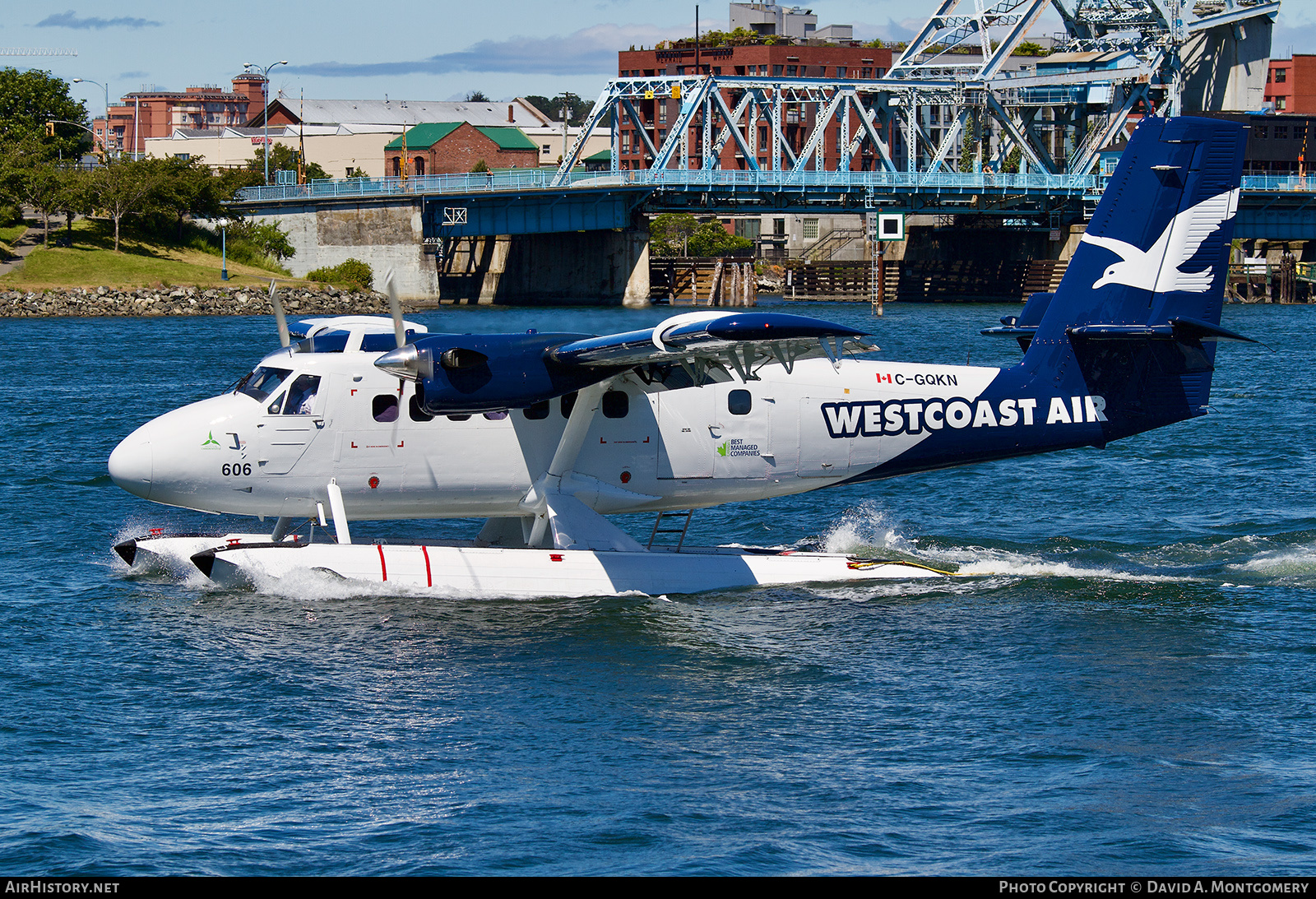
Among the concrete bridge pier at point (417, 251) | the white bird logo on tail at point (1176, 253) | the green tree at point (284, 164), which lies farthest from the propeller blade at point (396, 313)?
the green tree at point (284, 164)

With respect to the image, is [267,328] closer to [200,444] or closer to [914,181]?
[914,181]

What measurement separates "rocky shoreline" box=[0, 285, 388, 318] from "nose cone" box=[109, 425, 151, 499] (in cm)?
6291

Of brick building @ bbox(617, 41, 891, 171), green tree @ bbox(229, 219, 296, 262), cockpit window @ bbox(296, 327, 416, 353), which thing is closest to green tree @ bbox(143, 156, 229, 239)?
green tree @ bbox(229, 219, 296, 262)

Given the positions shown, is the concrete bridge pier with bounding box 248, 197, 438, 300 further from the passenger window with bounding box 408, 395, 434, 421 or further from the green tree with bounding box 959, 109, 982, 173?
the passenger window with bounding box 408, 395, 434, 421

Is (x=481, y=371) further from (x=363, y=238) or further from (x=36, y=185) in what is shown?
(x=363, y=238)

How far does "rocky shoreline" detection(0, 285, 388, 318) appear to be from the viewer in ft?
260

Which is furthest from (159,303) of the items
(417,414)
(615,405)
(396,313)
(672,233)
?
(396,313)

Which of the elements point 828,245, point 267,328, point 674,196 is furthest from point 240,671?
point 828,245

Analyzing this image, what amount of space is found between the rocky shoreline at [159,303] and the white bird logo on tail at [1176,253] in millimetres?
64089

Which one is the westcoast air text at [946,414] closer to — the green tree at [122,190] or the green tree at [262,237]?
the green tree at [122,190]

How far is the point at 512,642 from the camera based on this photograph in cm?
1750

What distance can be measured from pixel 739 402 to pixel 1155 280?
6.85 m

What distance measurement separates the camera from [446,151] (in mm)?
140000

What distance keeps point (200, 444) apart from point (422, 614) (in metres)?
3.76
